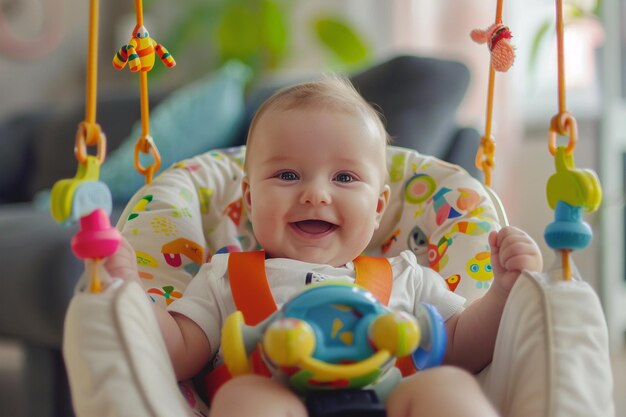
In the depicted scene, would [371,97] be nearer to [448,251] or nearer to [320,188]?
[448,251]

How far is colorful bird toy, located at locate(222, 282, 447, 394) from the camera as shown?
0.74m

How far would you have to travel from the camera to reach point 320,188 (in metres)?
0.97

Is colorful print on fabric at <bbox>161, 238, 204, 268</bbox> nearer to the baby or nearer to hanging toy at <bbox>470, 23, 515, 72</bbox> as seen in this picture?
the baby

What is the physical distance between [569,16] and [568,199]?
211 cm

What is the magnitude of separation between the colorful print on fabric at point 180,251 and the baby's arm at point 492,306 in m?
0.44

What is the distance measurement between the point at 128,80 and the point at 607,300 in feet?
9.83

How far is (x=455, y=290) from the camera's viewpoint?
1102 mm

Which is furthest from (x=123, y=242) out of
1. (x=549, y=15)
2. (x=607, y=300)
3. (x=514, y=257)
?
(x=549, y=15)

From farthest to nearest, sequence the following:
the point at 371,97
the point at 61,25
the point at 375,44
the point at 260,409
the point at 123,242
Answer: the point at 61,25
the point at 375,44
the point at 371,97
the point at 123,242
the point at 260,409

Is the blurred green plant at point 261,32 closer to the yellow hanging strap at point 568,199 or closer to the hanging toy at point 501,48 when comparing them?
the hanging toy at point 501,48

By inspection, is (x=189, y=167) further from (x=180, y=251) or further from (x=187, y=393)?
(x=187, y=393)

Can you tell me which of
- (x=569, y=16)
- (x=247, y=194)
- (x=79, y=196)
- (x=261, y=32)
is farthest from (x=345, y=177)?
(x=261, y=32)

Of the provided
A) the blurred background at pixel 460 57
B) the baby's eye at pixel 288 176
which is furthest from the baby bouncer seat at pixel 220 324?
the blurred background at pixel 460 57

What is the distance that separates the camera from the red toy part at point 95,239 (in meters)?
0.78
